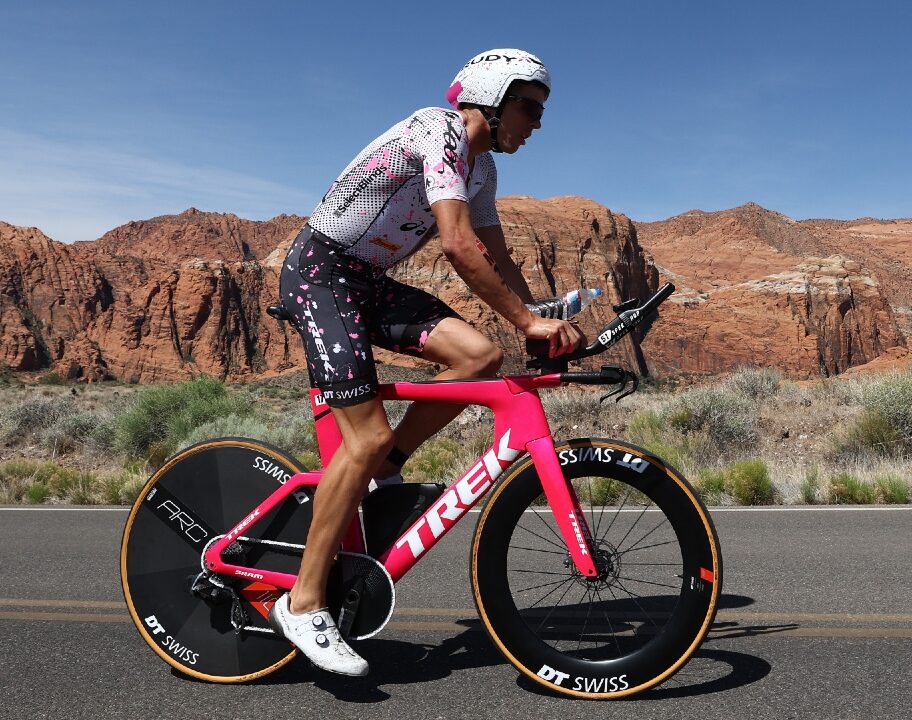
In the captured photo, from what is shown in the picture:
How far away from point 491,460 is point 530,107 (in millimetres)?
1258

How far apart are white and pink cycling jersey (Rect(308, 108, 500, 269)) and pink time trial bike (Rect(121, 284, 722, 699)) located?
536 millimetres

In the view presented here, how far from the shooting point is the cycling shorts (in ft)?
10.7

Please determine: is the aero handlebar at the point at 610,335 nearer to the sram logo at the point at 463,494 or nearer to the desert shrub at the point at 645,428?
the sram logo at the point at 463,494

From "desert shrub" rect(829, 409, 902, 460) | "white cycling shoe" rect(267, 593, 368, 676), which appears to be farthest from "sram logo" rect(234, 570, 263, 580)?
"desert shrub" rect(829, 409, 902, 460)

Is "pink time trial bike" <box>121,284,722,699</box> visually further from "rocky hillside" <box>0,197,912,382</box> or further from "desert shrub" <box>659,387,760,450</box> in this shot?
"rocky hillside" <box>0,197,912,382</box>

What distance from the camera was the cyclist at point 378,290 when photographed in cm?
316

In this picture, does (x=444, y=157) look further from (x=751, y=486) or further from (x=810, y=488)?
(x=810, y=488)

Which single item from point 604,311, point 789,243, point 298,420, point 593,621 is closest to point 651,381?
point 604,311

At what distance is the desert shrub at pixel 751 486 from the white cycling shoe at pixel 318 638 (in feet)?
20.5

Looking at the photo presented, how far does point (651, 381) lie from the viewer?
5672 centimetres

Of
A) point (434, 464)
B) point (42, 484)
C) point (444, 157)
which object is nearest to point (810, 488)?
point (434, 464)

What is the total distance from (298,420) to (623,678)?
594 inches

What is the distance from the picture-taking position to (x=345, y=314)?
10.9 feet

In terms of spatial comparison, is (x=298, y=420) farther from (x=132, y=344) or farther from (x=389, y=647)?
(x=132, y=344)
